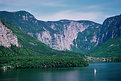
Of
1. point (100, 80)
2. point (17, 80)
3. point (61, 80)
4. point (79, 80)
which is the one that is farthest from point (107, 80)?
point (17, 80)

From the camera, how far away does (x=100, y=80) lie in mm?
134750

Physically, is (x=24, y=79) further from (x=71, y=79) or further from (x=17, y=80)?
(x=71, y=79)

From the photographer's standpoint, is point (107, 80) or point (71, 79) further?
point (71, 79)

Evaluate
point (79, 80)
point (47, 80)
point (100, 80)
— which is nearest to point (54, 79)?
point (47, 80)

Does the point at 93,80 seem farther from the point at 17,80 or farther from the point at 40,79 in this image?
the point at 17,80

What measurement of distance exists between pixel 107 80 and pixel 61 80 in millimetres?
23381

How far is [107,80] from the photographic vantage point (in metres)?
134

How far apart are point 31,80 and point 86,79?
93.6 ft

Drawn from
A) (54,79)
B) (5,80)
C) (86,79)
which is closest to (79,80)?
(86,79)

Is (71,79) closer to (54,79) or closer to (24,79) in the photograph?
(54,79)

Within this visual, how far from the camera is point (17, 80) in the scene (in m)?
137

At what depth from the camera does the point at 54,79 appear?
5595 inches

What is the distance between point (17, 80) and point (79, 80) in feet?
105

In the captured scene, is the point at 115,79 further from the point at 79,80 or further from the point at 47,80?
the point at 47,80
